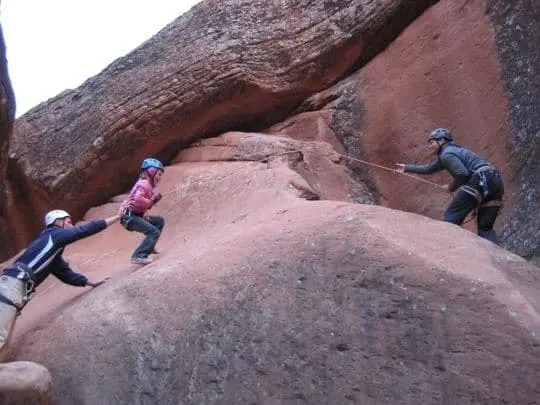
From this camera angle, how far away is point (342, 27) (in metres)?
9.66

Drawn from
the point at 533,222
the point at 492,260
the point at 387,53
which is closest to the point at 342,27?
the point at 387,53

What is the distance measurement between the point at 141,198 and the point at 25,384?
213 centimetres

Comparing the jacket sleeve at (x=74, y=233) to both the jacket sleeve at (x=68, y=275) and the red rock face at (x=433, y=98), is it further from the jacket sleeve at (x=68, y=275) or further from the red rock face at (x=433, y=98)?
the red rock face at (x=433, y=98)

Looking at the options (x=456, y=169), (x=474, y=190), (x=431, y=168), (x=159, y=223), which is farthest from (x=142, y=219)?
(x=474, y=190)

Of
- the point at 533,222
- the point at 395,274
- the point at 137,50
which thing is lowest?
the point at 533,222

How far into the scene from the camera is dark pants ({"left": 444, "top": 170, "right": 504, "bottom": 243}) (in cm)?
685

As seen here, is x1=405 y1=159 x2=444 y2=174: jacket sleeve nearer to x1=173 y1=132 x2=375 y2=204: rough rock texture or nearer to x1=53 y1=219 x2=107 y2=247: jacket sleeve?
x1=173 y1=132 x2=375 y2=204: rough rock texture

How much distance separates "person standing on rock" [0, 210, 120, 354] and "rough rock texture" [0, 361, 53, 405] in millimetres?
683

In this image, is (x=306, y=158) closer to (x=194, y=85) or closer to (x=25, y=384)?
(x=194, y=85)

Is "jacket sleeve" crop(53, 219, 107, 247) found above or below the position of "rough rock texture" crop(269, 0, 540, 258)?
above

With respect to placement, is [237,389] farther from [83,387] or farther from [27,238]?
[27,238]

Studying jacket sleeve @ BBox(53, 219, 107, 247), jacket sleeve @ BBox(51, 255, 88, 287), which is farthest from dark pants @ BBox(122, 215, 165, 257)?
jacket sleeve @ BBox(51, 255, 88, 287)

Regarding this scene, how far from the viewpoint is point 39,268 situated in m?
6.47

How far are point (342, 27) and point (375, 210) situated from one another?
454cm
